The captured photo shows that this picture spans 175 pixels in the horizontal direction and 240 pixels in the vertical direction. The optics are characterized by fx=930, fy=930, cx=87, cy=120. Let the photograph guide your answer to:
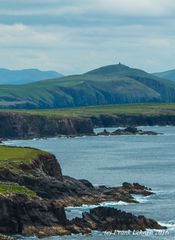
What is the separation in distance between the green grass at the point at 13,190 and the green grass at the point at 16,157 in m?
9.82

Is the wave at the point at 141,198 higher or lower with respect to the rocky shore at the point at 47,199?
lower

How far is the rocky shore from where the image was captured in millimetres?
97938

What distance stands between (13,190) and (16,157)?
26624mm

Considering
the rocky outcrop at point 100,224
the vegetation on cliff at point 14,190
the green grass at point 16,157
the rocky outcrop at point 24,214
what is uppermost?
the green grass at point 16,157

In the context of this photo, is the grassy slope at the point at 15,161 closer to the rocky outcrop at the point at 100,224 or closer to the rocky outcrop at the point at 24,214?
the rocky outcrop at the point at 24,214

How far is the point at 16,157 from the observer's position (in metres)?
132

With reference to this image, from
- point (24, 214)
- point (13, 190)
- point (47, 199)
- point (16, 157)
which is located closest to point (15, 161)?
point (16, 157)

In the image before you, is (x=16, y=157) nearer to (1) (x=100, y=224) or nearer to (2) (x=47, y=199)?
(2) (x=47, y=199)

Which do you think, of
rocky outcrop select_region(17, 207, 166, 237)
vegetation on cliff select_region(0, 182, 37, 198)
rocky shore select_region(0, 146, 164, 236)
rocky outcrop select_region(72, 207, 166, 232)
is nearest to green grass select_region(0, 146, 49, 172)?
rocky shore select_region(0, 146, 164, 236)

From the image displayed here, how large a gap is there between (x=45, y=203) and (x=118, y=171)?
74740 mm

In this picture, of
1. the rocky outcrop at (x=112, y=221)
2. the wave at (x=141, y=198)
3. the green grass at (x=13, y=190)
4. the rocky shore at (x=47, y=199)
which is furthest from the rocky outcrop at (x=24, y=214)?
the wave at (x=141, y=198)

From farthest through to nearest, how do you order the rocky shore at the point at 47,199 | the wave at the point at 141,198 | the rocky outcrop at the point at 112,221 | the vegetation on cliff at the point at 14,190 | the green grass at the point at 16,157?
the wave at the point at 141,198
the green grass at the point at 16,157
the vegetation on cliff at the point at 14,190
the rocky outcrop at the point at 112,221
the rocky shore at the point at 47,199

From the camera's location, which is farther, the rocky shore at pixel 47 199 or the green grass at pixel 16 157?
the green grass at pixel 16 157

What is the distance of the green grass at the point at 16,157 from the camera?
12250 cm
